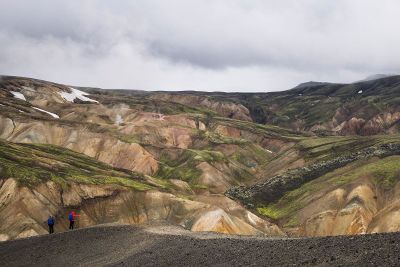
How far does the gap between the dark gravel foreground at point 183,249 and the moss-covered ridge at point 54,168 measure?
28424 millimetres

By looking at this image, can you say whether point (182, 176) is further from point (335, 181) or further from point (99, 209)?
point (99, 209)

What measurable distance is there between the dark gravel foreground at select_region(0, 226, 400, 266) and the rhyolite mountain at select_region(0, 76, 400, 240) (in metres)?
10.2

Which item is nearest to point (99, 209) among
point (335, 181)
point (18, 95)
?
point (335, 181)

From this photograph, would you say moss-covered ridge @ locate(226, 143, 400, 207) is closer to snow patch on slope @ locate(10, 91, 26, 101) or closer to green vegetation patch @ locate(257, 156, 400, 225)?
green vegetation patch @ locate(257, 156, 400, 225)

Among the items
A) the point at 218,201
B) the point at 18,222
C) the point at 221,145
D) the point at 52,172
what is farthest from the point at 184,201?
the point at 221,145

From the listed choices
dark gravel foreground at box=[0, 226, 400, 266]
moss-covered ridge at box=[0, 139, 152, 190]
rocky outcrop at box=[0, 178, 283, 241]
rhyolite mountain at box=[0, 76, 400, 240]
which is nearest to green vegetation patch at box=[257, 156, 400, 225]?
rhyolite mountain at box=[0, 76, 400, 240]

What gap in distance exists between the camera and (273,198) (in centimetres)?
9669

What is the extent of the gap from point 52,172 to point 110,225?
34.3 metres

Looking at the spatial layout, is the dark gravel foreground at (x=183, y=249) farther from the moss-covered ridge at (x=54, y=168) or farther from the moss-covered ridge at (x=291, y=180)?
the moss-covered ridge at (x=291, y=180)

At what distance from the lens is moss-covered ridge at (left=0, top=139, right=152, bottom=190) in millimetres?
66875

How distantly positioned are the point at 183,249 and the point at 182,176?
284 feet

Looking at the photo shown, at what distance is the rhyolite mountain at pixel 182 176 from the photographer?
2628 inches

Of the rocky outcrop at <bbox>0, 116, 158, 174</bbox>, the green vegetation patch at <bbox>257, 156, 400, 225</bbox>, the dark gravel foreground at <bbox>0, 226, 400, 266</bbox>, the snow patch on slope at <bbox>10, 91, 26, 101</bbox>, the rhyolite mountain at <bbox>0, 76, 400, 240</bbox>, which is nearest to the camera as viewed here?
the dark gravel foreground at <bbox>0, 226, 400, 266</bbox>

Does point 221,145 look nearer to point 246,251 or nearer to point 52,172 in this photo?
point 52,172
